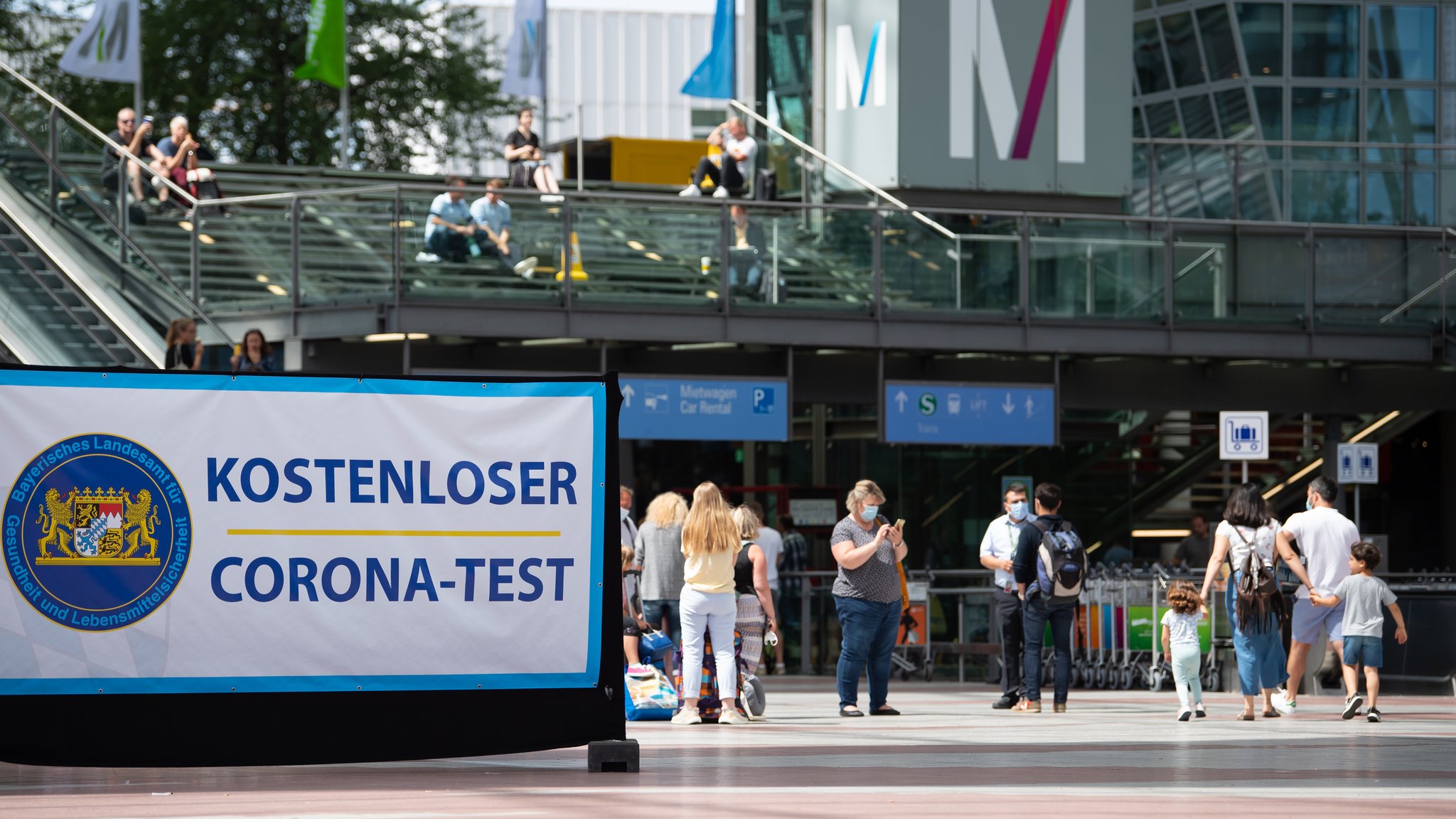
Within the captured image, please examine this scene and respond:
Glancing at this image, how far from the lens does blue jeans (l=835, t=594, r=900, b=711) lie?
15766mm

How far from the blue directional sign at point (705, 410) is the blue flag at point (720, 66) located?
10546mm

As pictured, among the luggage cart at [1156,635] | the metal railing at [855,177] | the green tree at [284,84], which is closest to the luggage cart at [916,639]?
the luggage cart at [1156,635]

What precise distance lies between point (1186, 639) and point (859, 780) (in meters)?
6.51

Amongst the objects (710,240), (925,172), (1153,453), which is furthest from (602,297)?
(1153,453)

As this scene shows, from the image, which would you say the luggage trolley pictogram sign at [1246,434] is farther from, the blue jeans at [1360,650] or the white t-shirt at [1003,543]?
the blue jeans at [1360,650]

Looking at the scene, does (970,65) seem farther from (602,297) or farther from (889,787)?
(889,787)

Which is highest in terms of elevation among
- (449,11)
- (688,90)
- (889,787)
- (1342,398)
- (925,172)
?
(449,11)

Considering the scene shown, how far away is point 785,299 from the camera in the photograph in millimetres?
24547

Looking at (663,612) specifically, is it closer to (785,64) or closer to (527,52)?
(785,64)

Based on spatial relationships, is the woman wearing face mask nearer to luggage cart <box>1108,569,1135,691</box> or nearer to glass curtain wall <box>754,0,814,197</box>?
luggage cart <box>1108,569,1135,691</box>

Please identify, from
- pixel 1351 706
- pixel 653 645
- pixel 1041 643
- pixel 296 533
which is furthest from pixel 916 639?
pixel 296 533

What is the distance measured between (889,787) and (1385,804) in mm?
2054

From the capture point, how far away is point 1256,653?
1596 centimetres

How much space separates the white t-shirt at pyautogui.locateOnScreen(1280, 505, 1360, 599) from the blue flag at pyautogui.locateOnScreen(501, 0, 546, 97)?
24641 millimetres
